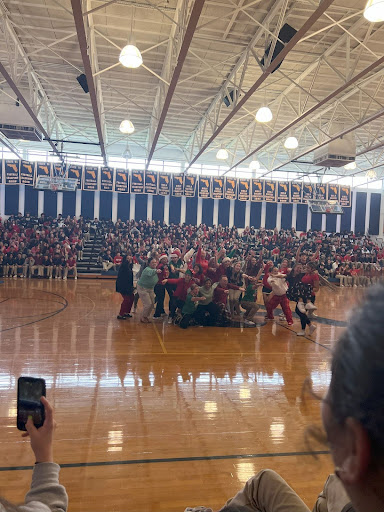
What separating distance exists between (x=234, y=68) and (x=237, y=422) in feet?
33.3

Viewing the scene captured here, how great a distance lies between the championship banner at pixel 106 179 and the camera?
68.5ft

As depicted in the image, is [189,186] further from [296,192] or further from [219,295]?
[219,295]

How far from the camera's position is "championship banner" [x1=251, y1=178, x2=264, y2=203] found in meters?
21.9

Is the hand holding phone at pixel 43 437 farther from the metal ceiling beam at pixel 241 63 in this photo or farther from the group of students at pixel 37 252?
the group of students at pixel 37 252

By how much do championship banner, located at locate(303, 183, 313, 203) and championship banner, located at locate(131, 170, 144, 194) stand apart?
10280 mm

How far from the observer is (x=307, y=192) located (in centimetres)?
2241

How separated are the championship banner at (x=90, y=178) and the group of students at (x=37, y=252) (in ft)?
11.0

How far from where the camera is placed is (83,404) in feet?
12.2

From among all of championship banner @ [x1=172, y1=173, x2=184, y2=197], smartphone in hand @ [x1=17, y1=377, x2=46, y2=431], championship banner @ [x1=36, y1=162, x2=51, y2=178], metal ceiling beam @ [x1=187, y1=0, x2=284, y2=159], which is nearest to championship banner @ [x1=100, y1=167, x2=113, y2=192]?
championship banner @ [x1=36, y1=162, x2=51, y2=178]

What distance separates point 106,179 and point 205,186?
602 cm

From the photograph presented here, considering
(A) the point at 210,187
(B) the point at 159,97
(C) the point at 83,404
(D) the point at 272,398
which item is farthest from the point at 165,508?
(A) the point at 210,187

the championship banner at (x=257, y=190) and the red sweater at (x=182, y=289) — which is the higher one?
the championship banner at (x=257, y=190)

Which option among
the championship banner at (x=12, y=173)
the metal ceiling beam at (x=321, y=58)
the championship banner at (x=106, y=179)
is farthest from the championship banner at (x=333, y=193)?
the championship banner at (x=12, y=173)

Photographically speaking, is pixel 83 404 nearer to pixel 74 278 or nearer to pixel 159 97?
pixel 159 97
